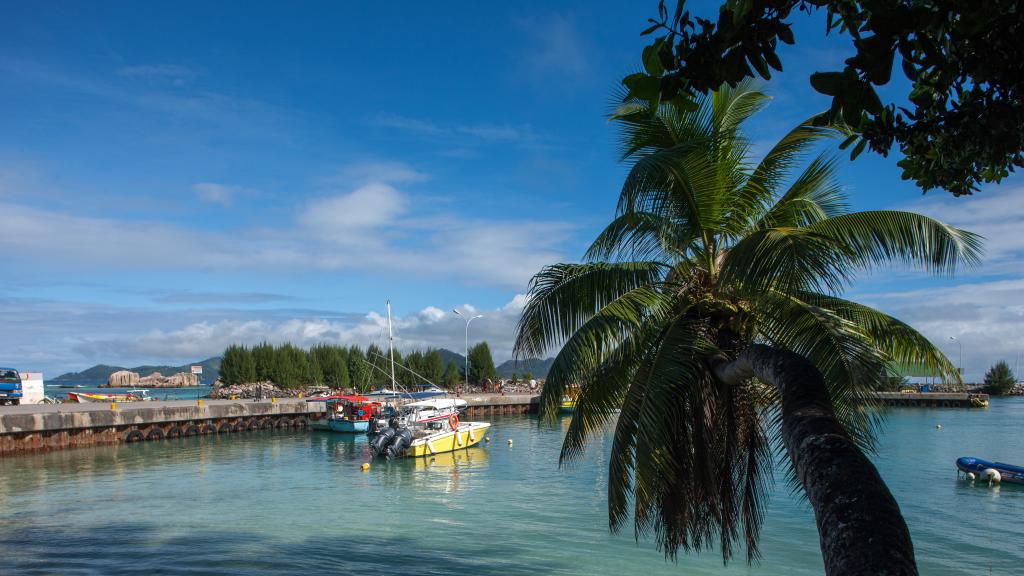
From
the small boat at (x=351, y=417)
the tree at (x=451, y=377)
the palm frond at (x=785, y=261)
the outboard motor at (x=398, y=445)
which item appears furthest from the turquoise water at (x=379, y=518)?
the tree at (x=451, y=377)

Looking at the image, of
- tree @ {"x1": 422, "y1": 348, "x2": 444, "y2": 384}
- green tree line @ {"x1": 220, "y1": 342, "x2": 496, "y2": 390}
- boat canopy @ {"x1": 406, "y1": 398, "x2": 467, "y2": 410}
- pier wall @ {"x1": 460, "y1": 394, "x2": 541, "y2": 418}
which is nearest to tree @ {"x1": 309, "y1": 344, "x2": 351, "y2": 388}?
green tree line @ {"x1": 220, "y1": 342, "x2": 496, "y2": 390}

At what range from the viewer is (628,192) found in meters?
6.16

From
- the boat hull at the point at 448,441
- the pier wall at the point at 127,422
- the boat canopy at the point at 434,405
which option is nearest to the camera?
the boat hull at the point at 448,441

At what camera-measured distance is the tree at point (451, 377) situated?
89562mm

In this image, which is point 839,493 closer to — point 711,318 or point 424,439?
point 711,318

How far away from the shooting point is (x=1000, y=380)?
114 m

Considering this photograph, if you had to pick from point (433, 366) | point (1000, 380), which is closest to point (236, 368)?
point (433, 366)

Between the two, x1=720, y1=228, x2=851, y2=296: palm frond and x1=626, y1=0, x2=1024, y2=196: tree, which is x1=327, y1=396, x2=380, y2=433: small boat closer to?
x1=720, y1=228, x2=851, y2=296: palm frond

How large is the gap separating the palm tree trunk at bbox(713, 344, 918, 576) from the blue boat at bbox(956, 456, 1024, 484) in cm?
2786

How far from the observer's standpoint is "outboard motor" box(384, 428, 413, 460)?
3262 cm

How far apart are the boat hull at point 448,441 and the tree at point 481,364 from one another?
169ft

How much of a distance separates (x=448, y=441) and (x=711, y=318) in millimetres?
29530

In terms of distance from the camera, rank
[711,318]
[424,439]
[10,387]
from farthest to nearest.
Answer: [10,387] < [424,439] < [711,318]

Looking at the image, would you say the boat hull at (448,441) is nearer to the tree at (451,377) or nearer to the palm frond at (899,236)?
the palm frond at (899,236)
